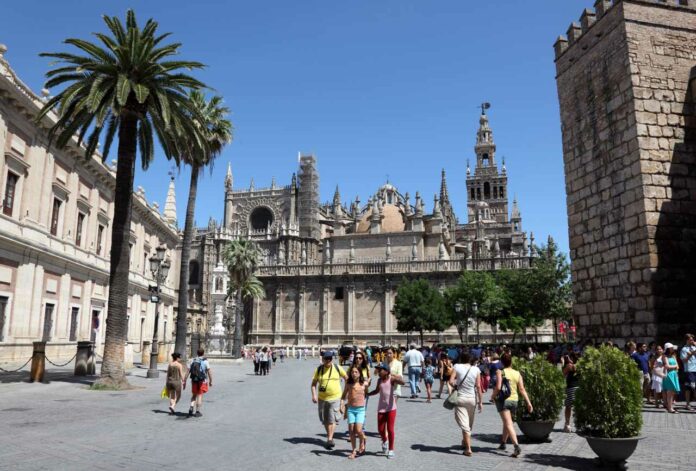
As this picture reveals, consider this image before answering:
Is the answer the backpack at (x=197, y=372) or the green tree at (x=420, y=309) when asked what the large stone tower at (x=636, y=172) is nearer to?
the backpack at (x=197, y=372)

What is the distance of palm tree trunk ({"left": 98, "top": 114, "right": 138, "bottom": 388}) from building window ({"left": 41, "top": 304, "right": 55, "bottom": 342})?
344 inches

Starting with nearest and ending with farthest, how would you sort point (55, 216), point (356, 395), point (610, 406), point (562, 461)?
point (610, 406)
point (562, 461)
point (356, 395)
point (55, 216)

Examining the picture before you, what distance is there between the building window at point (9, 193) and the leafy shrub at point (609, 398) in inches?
811

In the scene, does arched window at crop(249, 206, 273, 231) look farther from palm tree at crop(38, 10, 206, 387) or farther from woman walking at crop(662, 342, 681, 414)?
woman walking at crop(662, 342, 681, 414)

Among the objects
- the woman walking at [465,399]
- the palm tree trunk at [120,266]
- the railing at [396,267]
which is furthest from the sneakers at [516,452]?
the railing at [396,267]

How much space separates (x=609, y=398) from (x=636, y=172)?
9355 mm

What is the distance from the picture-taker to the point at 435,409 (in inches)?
563

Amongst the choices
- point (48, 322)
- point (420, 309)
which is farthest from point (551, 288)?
point (48, 322)

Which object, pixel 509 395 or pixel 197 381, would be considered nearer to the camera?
pixel 509 395

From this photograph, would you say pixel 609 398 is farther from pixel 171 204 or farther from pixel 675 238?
pixel 171 204

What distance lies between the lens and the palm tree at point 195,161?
25.9 metres

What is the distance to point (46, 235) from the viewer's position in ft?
74.8

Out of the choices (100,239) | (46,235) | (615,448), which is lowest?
(615,448)

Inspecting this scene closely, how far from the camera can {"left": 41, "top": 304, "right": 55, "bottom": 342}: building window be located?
2282 centimetres
